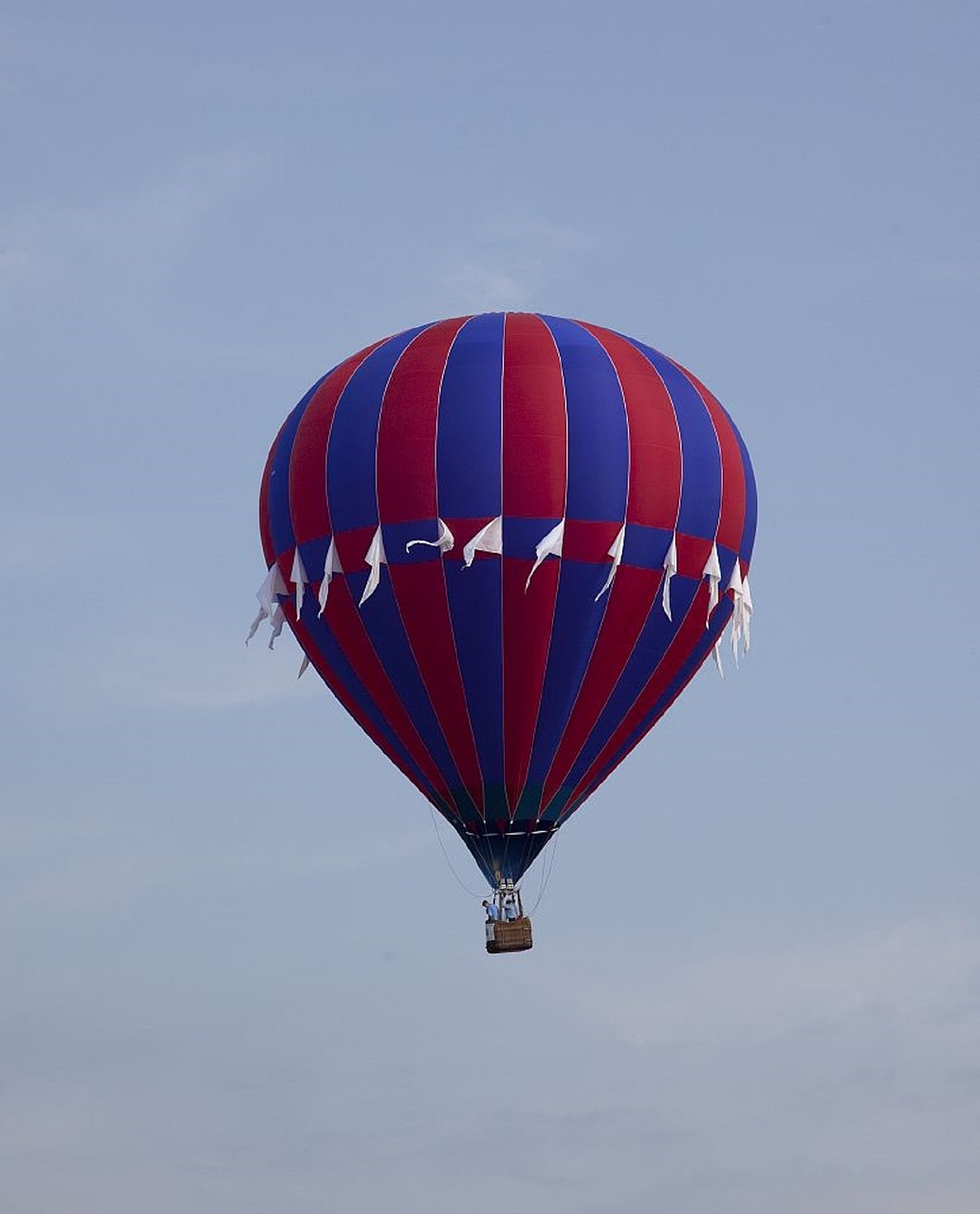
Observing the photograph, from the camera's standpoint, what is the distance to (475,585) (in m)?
56.1

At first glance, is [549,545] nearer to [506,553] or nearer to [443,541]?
[506,553]

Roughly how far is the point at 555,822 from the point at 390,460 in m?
6.94

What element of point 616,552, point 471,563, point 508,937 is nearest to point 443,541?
point 471,563

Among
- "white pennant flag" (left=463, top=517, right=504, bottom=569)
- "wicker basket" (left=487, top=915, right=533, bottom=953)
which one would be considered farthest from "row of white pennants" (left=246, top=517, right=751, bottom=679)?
"wicker basket" (left=487, top=915, right=533, bottom=953)

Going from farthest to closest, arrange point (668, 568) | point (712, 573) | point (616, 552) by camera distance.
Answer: point (712, 573), point (668, 568), point (616, 552)

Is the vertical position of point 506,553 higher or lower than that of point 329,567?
lower

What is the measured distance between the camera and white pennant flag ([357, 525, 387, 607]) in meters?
56.2

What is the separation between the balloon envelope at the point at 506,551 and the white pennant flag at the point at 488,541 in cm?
4

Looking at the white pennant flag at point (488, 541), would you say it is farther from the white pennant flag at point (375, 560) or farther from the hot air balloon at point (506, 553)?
the white pennant flag at point (375, 560)

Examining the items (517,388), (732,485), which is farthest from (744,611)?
(517,388)

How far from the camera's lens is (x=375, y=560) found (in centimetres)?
5622

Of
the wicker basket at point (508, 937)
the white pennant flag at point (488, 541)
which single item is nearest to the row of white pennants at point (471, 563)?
the white pennant flag at point (488, 541)

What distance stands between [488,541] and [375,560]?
1.96 meters

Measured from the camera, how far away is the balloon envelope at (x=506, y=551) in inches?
2207
